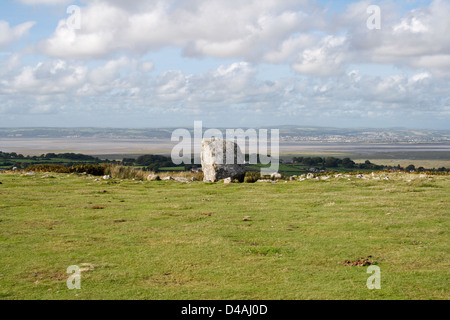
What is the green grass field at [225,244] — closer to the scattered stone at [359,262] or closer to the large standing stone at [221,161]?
the scattered stone at [359,262]

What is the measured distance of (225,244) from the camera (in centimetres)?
1209

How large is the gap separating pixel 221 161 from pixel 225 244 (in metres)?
20.1

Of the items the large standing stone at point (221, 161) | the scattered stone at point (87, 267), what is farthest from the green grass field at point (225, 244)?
the large standing stone at point (221, 161)

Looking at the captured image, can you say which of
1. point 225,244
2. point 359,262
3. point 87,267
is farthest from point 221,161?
point 87,267

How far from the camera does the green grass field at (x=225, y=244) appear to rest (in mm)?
8648

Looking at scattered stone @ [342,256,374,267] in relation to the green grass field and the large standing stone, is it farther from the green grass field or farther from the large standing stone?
the large standing stone

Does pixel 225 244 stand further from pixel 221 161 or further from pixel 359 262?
pixel 221 161

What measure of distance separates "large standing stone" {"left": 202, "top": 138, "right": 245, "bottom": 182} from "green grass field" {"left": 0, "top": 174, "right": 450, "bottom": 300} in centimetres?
950

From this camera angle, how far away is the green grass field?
8648 mm

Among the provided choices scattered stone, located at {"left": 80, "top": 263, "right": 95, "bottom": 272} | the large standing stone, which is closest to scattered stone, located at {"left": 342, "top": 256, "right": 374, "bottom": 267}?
scattered stone, located at {"left": 80, "top": 263, "right": 95, "bottom": 272}
